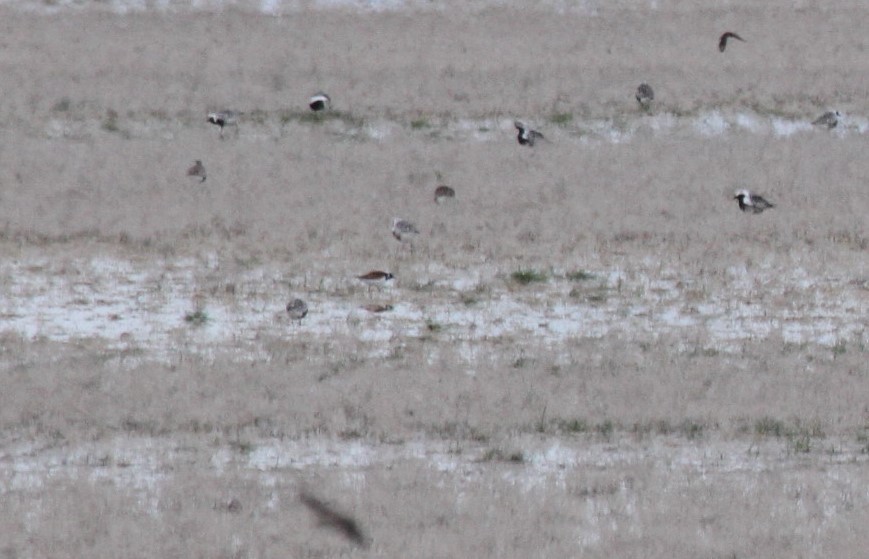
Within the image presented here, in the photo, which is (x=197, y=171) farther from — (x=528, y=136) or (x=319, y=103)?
(x=528, y=136)

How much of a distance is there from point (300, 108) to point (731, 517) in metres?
17.8

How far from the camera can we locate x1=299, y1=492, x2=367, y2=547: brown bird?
9758 millimetres

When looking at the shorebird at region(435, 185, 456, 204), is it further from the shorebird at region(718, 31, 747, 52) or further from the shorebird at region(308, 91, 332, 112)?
the shorebird at region(718, 31, 747, 52)

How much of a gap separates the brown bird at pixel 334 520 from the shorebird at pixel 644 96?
18380mm

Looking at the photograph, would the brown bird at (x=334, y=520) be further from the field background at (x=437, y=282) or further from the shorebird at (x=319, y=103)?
the shorebird at (x=319, y=103)

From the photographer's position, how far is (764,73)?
1159 inches

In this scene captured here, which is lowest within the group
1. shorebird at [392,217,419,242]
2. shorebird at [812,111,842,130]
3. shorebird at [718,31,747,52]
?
shorebird at [392,217,419,242]

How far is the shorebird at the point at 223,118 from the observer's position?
2612cm

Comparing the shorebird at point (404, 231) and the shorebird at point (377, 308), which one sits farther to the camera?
the shorebird at point (404, 231)

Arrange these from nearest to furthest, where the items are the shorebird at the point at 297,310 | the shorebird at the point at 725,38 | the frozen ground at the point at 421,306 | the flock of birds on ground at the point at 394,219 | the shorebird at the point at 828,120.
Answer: the flock of birds on ground at the point at 394,219, the frozen ground at the point at 421,306, the shorebird at the point at 297,310, the shorebird at the point at 828,120, the shorebird at the point at 725,38

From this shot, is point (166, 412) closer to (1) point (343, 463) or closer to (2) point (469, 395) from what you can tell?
(1) point (343, 463)

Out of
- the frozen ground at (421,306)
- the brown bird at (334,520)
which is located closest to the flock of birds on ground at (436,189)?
the frozen ground at (421,306)

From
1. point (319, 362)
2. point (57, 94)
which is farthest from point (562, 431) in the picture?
point (57, 94)

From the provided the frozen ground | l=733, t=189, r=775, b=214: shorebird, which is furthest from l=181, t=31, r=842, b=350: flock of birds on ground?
the frozen ground
